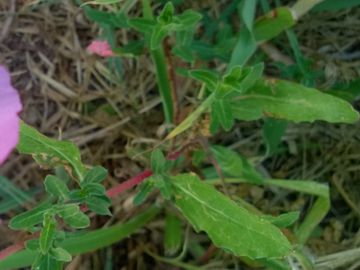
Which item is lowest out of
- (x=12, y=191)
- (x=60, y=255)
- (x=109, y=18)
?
(x=12, y=191)

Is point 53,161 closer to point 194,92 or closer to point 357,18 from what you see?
point 194,92

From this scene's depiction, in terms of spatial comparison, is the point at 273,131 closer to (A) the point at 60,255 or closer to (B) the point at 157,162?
(B) the point at 157,162

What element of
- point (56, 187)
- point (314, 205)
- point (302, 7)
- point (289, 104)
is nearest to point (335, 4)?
point (302, 7)

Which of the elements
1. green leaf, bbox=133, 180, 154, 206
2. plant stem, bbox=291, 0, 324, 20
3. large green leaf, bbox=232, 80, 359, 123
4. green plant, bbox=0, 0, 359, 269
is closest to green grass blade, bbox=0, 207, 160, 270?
green plant, bbox=0, 0, 359, 269

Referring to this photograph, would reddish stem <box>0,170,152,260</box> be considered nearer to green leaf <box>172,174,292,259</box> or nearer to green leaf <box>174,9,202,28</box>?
green leaf <box>172,174,292,259</box>

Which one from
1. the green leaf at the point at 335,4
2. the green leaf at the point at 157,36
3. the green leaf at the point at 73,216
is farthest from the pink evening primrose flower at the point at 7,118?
the green leaf at the point at 335,4

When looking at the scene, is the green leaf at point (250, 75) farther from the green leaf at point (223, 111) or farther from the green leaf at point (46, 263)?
the green leaf at point (46, 263)
